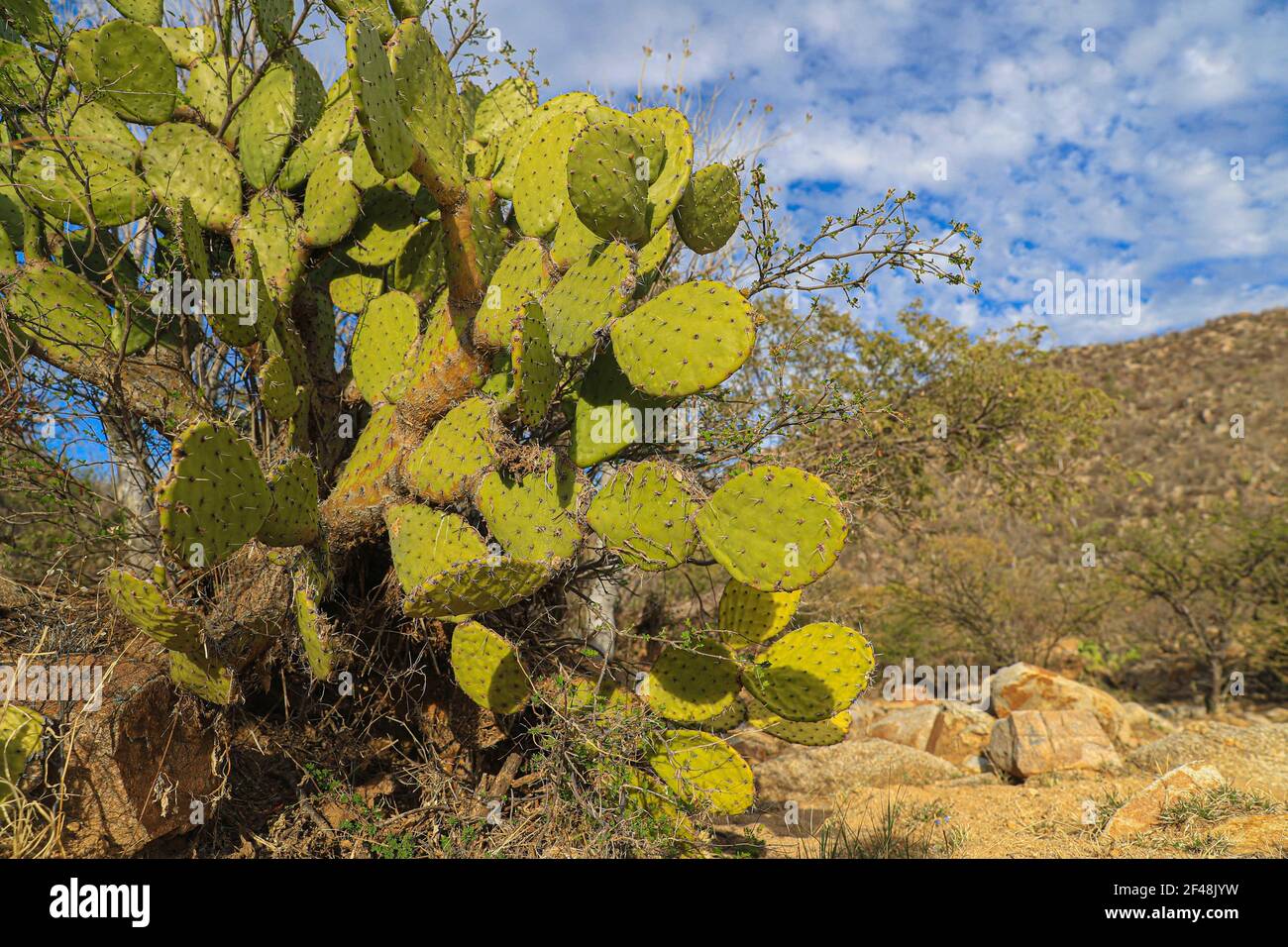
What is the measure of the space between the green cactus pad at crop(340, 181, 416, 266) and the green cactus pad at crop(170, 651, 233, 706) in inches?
72.8

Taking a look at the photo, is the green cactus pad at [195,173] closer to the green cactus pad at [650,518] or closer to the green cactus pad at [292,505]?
the green cactus pad at [292,505]

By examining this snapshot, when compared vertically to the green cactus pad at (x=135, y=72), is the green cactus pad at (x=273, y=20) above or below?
above

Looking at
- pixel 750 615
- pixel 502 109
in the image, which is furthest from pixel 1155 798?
pixel 502 109

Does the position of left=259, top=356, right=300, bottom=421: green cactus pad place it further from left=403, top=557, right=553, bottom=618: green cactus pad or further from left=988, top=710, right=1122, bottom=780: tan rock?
left=988, top=710, right=1122, bottom=780: tan rock

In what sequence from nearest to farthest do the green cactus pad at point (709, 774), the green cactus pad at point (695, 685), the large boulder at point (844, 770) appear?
the green cactus pad at point (709, 774)
the green cactus pad at point (695, 685)
the large boulder at point (844, 770)

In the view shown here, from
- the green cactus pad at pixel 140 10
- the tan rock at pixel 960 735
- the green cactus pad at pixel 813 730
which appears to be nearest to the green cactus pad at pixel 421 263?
the green cactus pad at pixel 140 10

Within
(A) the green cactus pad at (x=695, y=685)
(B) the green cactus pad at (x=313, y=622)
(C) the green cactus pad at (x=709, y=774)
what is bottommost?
(C) the green cactus pad at (x=709, y=774)

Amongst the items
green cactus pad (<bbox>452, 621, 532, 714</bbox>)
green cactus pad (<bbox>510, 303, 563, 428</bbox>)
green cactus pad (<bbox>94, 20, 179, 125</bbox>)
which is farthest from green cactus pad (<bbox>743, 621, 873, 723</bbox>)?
green cactus pad (<bbox>94, 20, 179, 125</bbox>)

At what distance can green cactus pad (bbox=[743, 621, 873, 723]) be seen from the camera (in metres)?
3.18

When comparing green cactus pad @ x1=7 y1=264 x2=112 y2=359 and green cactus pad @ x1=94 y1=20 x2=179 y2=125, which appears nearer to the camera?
green cactus pad @ x1=7 y1=264 x2=112 y2=359

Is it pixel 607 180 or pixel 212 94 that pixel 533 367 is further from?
pixel 212 94

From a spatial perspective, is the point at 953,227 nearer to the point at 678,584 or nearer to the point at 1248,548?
the point at 678,584

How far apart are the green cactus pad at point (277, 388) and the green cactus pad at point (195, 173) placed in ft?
3.49

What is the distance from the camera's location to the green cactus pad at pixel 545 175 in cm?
342
